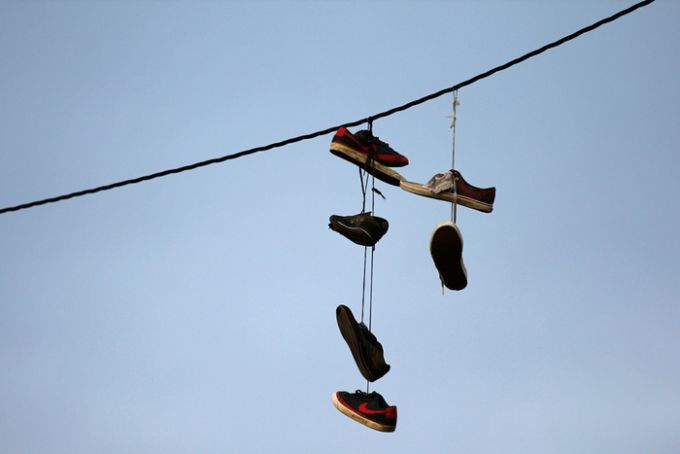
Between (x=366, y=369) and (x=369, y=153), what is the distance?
4.51 ft

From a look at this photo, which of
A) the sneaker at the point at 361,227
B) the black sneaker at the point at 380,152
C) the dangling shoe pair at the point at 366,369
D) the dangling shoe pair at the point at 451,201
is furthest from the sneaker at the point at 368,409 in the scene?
the black sneaker at the point at 380,152

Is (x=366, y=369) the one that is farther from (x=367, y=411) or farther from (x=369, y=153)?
(x=369, y=153)

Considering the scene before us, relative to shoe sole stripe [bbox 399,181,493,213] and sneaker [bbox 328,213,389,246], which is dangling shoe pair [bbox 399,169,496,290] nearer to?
shoe sole stripe [bbox 399,181,493,213]

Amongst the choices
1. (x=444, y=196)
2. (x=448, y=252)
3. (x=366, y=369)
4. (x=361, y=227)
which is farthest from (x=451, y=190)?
(x=366, y=369)

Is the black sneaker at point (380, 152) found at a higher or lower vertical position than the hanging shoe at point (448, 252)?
higher

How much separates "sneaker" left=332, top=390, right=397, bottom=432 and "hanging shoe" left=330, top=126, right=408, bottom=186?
55.3 inches

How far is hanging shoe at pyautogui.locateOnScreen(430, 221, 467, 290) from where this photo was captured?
6.23m

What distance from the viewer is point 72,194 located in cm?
653

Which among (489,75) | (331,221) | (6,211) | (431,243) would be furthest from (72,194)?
(489,75)

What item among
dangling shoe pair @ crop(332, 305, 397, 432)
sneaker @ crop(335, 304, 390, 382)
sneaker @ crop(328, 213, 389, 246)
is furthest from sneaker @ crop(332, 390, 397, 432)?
sneaker @ crop(328, 213, 389, 246)

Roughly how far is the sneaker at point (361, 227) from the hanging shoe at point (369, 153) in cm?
32

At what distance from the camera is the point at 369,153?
6738mm

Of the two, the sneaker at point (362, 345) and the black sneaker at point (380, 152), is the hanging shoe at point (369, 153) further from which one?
the sneaker at point (362, 345)

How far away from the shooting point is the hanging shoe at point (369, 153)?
6672mm
